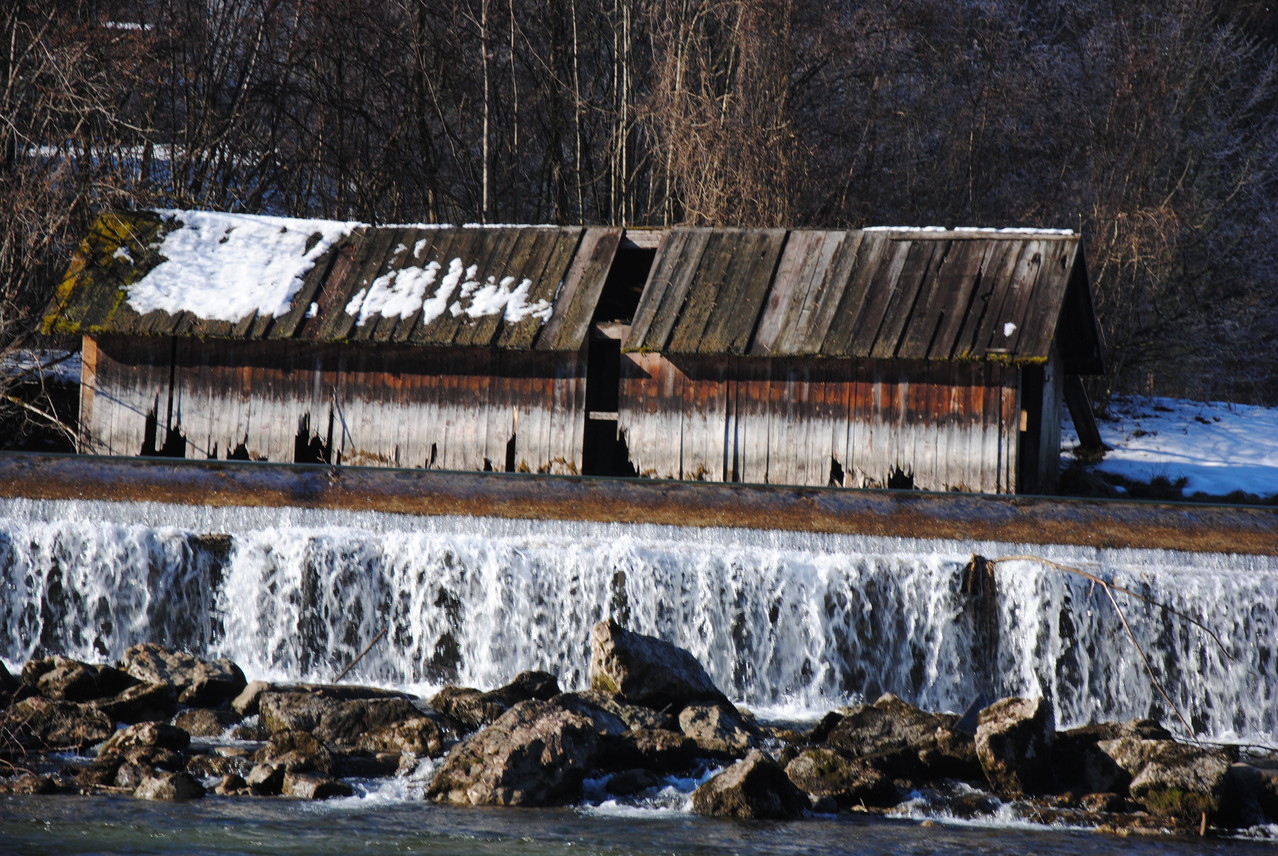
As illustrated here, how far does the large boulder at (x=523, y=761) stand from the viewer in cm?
919

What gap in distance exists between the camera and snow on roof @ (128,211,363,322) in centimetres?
1764

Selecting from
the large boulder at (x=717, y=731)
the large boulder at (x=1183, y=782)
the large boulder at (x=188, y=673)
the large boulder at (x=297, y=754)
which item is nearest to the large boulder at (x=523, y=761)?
the large boulder at (x=297, y=754)

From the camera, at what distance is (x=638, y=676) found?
11102 millimetres

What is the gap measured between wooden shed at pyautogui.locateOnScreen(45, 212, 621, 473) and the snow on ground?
372 inches

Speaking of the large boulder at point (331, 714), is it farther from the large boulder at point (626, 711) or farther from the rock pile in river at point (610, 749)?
the large boulder at point (626, 711)

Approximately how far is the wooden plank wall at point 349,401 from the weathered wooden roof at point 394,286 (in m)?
0.35

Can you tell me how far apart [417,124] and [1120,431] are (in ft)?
50.6

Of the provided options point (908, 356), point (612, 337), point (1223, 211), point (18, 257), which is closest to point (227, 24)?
point (18, 257)

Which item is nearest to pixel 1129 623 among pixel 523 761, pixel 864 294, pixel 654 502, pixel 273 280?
pixel 654 502

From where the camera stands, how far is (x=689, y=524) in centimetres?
1352

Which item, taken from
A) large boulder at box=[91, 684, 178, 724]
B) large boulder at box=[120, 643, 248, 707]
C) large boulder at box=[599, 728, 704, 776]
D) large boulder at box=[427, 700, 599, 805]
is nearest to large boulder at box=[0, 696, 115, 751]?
large boulder at box=[91, 684, 178, 724]

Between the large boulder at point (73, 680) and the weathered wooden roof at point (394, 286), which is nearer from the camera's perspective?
the large boulder at point (73, 680)

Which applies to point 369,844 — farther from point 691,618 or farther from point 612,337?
point 612,337

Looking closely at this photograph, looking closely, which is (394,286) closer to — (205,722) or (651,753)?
(205,722)
